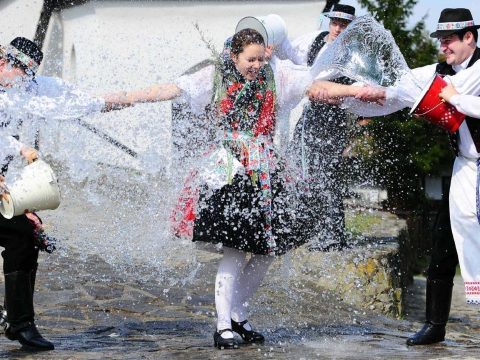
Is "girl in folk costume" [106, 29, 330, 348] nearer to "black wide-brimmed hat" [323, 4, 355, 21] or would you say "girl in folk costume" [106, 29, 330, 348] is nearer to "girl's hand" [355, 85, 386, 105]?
"girl's hand" [355, 85, 386, 105]

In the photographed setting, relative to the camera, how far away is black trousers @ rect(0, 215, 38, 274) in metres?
4.81

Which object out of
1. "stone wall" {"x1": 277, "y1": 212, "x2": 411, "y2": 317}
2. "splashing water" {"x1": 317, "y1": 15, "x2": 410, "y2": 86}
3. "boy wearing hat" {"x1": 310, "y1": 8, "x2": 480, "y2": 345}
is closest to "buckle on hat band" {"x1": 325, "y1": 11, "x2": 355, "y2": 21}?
"splashing water" {"x1": 317, "y1": 15, "x2": 410, "y2": 86}

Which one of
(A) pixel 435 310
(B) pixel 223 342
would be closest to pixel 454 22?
(A) pixel 435 310

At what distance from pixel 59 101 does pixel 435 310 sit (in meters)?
2.44

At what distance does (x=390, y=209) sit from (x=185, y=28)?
7.25 meters

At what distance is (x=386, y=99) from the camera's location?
5.58 meters

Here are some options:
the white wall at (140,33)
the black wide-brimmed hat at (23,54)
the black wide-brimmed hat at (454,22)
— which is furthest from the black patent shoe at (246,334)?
the white wall at (140,33)

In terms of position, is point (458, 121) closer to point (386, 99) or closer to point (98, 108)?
point (386, 99)

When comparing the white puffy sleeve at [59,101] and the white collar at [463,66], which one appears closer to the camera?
the white puffy sleeve at [59,101]

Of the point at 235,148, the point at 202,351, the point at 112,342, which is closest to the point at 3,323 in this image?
the point at 112,342

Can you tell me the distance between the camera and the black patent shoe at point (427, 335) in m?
5.47

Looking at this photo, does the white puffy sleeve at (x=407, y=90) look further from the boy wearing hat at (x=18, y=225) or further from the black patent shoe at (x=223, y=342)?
the boy wearing hat at (x=18, y=225)

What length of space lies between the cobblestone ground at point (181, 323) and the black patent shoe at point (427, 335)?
0.08m

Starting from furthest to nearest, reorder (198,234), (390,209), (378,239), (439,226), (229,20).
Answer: (229,20) < (390,209) < (378,239) < (439,226) < (198,234)
